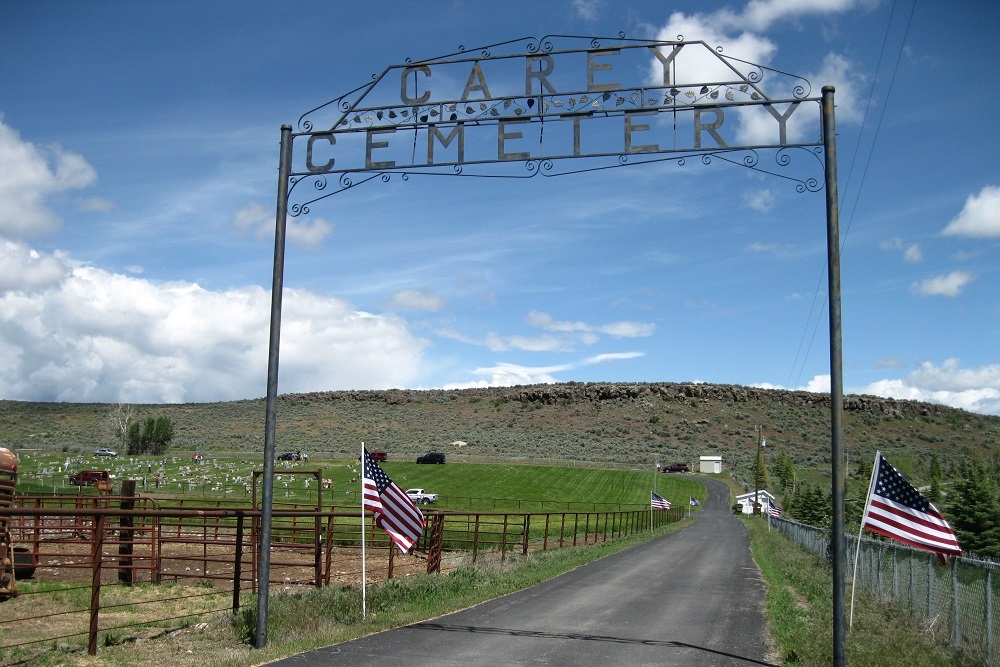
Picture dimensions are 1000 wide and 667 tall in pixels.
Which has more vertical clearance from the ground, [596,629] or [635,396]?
[635,396]

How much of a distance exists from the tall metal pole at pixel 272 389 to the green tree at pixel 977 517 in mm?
36411

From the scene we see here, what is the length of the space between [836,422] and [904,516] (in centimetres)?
252

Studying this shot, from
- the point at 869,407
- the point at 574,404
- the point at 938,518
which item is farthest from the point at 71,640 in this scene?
the point at 869,407

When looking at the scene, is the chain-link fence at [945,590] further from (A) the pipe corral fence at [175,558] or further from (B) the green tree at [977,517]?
(B) the green tree at [977,517]

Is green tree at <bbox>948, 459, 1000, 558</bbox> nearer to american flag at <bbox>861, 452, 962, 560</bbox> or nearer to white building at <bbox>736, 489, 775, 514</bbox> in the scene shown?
american flag at <bbox>861, 452, 962, 560</bbox>

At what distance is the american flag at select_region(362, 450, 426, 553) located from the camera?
1297cm

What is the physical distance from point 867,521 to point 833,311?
10.4 ft

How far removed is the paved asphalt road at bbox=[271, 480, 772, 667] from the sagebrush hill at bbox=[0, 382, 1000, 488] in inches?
2837

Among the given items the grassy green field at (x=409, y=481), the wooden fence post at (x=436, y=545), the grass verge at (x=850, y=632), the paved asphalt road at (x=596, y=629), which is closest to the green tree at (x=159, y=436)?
the grassy green field at (x=409, y=481)

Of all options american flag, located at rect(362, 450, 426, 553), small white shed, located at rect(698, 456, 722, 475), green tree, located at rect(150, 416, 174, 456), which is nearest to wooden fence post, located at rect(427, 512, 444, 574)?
american flag, located at rect(362, 450, 426, 553)

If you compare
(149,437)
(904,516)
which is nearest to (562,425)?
(149,437)

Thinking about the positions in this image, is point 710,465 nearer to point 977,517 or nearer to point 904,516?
point 977,517

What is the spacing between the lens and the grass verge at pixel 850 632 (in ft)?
31.9

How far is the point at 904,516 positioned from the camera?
10.6 metres
